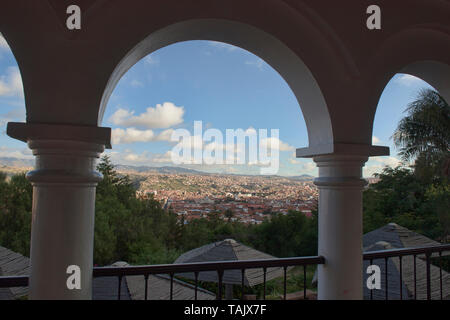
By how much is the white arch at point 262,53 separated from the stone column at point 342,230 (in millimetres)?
250

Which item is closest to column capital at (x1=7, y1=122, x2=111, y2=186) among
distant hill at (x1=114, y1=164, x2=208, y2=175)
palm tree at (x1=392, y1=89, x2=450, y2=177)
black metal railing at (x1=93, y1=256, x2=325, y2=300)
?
black metal railing at (x1=93, y1=256, x2=325, y2=300)

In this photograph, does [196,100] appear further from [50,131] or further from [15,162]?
[50,131]

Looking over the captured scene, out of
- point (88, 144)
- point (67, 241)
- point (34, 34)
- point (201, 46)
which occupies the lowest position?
point (67, 241)

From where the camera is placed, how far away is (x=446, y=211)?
451 inches

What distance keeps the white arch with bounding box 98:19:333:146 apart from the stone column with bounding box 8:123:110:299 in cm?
42

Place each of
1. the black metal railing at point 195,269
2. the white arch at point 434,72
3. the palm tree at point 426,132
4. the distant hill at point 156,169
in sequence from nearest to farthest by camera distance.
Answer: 1. the black metal railing at point 195,269
2. the white arch at point 434,72
3. the palm tree at point 426,132
4. the distant hill at point 156,169

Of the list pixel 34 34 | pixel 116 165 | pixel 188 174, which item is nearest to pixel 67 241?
pixel 34 34

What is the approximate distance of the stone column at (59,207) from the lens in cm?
177

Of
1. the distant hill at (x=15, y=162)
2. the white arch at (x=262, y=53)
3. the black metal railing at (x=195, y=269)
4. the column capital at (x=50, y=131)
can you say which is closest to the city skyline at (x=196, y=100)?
the distant hill at (x=15, y=162)

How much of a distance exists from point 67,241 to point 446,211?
42.1ft

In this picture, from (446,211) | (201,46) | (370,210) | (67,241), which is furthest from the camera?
(201,46)

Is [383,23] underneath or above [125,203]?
above

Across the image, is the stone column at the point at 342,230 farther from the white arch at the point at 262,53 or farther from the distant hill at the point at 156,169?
the distant hill at the point at 156,169

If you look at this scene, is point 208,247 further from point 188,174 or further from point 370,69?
point 188,174
